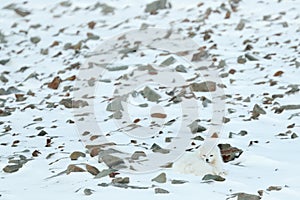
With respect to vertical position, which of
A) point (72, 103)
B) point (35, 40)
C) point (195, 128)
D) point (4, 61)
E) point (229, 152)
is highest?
point (229, 152)

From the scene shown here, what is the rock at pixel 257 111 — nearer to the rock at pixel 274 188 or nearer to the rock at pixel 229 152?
the rock at pixel 229 152

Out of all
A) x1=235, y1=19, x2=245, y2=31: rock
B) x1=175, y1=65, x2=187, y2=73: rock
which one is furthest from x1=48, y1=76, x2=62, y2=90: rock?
x1=235, y1=19, x2=245, y2=31: rock

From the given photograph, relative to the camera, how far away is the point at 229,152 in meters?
4.97

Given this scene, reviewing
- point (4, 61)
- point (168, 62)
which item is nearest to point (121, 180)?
point (168, 62)

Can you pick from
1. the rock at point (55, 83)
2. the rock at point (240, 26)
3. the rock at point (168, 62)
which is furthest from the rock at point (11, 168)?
the rock at point (240, 26)

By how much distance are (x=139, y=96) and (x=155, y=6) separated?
6.35 meters

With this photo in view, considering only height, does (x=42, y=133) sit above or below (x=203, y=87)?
above

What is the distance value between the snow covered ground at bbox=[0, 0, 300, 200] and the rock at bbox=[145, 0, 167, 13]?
19 cm

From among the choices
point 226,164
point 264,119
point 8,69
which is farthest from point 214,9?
point 226,164

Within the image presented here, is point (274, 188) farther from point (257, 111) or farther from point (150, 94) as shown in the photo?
point (150, 94)

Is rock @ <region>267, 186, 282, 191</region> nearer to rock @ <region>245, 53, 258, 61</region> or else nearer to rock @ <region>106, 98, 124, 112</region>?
rock @ <region>106, 98, 124, 112</region>

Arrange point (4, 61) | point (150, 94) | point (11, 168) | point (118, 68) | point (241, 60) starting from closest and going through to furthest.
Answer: point (11, 168) → point (150, 94) → point (241, 60) → point (118, 68) → point (4, 61)

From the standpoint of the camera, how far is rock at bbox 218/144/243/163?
488 cm

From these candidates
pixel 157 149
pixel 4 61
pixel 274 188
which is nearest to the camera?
pixel 274 188
